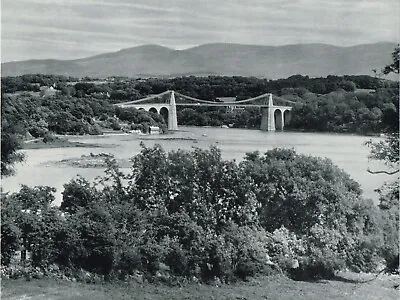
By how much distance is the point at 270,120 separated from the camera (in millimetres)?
Answer: 4648

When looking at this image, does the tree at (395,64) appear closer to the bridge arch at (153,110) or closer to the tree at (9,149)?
the bridge arch at (153,110)

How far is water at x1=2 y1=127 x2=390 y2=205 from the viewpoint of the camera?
14.6 ft

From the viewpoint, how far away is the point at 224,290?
4.45 meters

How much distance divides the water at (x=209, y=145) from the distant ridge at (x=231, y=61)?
1.41ft

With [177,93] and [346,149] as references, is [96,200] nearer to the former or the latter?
[177,93]

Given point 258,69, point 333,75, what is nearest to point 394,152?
point 333,75

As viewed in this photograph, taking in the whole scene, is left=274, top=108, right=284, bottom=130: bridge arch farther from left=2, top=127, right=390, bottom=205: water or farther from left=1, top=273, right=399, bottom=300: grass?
left=1, top=273, right=399, bottom=300: grass

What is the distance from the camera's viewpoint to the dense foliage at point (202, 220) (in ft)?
14.4

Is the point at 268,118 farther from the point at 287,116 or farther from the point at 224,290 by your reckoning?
the point at 224,290

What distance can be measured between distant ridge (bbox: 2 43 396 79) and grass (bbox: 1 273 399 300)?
4.44 feet

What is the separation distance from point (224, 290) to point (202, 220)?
0.47 meters

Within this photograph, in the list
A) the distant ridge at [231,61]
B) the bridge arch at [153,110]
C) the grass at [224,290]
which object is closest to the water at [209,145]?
the bridge arch at [153,110]

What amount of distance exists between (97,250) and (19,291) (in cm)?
52

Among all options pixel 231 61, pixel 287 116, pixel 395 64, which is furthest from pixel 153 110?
pixel 395 64
